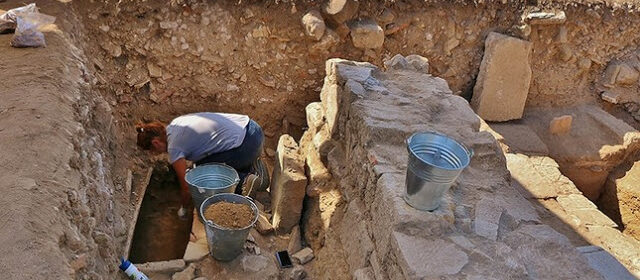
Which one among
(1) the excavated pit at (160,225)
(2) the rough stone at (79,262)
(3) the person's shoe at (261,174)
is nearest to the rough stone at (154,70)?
(1) the excavated pit at (160,225)

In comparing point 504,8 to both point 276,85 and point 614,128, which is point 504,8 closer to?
point 614,128

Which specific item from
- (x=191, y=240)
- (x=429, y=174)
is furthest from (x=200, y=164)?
(x=429, y=174)

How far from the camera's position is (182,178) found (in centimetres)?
458

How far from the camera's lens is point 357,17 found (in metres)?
5.96

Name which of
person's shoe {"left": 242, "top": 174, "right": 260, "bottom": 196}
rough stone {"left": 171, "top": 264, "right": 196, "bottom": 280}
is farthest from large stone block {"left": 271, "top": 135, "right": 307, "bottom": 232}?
rough stone {"left": 171, "top": 264, "right": 196, "bottom": 280}

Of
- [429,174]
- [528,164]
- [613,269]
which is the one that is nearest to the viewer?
[429,174]

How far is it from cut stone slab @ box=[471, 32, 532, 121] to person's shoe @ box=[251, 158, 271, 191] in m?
3.09

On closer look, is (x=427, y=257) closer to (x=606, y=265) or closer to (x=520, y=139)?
(x=606, y=265)

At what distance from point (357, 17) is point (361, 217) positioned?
10.1 ft

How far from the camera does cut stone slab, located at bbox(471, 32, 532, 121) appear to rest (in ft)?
20.7

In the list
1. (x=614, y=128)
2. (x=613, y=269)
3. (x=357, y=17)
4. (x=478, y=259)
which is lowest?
(x=614, y=128)

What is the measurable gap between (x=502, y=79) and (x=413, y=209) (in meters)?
4.03

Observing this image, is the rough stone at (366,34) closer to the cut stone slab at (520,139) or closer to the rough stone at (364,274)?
the cut stone slab at (520,139)

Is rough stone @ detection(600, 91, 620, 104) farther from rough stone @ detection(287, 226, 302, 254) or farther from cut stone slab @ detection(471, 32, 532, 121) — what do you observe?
rough stone @ detection(287, 226, 302, 254)
